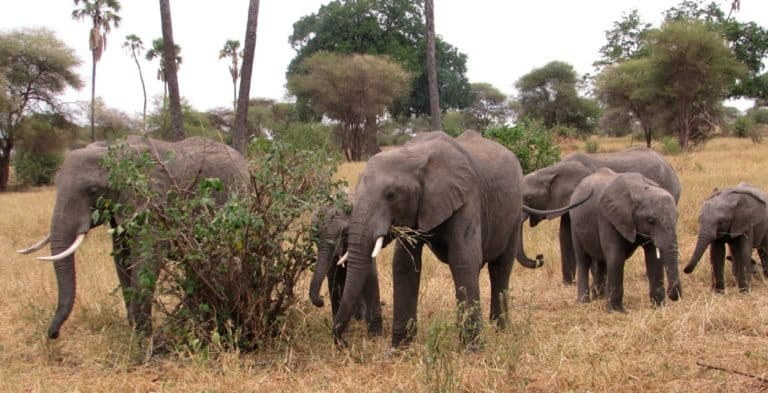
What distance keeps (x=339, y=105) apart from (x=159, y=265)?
35130mm

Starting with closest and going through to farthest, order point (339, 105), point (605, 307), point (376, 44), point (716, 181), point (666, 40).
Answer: point (605, 307) < point (716, 181) < point (666, 40) < point (339, 105) < point (376, 44)

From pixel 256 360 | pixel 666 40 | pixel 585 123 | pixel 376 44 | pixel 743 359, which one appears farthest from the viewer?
pixel 585 123

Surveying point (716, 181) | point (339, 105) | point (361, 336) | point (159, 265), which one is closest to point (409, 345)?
point (361, 336)

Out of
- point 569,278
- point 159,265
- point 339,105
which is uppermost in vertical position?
point 339,105

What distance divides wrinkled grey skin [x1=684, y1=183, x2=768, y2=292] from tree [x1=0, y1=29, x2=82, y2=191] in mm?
30397

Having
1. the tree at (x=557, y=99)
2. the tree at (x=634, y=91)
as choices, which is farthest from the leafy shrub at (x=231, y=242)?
the tree at (x=557, y=99)

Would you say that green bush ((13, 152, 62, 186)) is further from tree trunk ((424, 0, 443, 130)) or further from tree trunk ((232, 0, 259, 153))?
tree trunk ((232, 0, 259, 153))

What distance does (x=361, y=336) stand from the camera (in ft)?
22.8

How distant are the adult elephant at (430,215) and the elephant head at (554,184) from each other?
4151mm

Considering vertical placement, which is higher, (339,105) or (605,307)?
(339,105)

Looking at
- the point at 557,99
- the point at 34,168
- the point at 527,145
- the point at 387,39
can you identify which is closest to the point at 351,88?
the point at 387,39

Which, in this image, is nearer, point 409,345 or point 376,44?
point 409,345

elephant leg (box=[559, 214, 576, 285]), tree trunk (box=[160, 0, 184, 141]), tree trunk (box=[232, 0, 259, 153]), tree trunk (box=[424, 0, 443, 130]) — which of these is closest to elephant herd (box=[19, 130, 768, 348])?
elephant leg (box=[559, 214, 576, 285])

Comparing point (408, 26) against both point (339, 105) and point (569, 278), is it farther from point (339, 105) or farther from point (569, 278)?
point (569, 278)
